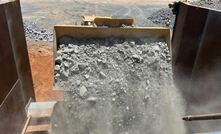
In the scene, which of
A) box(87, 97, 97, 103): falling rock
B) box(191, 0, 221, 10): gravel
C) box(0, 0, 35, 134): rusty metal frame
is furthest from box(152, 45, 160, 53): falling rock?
box(0, 0, 35, 134): rusty metal frame

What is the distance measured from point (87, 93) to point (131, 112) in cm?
67

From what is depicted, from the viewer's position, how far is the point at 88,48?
409 centimetres

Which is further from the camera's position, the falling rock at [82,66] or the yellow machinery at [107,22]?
the yellow machinery at [107,22]

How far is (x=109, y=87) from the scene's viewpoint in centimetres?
382

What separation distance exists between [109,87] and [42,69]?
3302 mm

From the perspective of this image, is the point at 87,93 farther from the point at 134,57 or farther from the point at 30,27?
the point at 30,27

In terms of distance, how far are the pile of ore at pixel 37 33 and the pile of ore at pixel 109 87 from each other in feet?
14.8

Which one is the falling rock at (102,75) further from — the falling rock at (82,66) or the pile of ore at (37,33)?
the pile of ore at (37,33)

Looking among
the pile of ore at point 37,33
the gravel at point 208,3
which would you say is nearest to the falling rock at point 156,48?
→ the gravel at point 208,3

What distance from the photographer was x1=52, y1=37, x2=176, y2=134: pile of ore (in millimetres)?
3754

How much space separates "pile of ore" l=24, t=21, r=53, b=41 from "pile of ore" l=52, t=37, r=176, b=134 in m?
4.50

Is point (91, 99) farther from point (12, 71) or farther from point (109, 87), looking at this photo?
point (12, 71)

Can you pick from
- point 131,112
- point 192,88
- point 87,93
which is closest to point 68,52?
point 87,93

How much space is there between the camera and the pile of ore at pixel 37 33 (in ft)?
27.6
